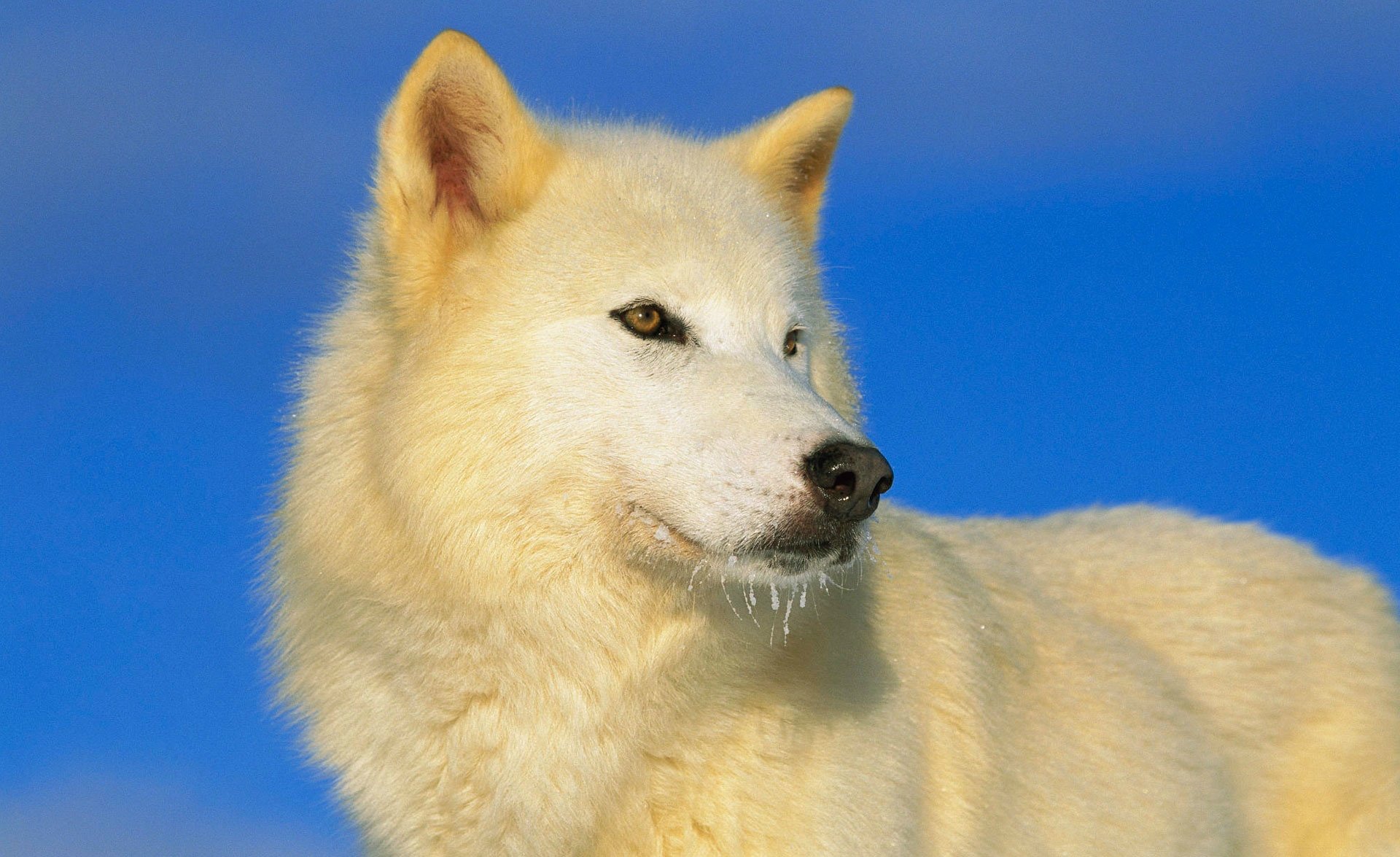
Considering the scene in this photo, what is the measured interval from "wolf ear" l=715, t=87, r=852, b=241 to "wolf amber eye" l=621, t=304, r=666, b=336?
3.45 feet

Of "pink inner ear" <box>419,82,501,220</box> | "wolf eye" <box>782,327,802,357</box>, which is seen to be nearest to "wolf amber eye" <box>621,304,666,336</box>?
"wolf eye" <box>782,327,802,357</box>

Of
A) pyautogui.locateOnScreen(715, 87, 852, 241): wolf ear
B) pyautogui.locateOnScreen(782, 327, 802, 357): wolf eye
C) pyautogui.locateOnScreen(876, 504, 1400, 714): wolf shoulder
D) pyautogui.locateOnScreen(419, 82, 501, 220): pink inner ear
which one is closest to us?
pyautogui.locateOnScreen(419, 82, 501, 220): pink inner ear

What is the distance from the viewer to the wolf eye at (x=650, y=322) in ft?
15.2

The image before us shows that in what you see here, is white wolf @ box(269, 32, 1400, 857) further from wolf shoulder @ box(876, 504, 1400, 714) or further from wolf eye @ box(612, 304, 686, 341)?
wolf shoulder @ box(876, 504, 1400, 714)

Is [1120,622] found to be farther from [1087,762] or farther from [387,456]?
[387,456]

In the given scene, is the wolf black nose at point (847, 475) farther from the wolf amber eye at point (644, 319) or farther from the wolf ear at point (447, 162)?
the wolf ear at point (447, 162)

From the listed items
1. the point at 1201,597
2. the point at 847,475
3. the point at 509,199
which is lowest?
the point at 847,475

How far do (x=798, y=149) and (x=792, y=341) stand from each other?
0.94 meters

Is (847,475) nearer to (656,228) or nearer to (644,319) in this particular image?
(644,319)

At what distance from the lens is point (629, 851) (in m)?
4.59

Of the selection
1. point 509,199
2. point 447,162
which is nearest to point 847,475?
point 509,199

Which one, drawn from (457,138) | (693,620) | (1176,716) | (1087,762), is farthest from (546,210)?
(1176,716)

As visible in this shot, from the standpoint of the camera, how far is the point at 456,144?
4.93m

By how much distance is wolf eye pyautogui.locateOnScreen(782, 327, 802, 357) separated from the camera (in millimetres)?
5055
